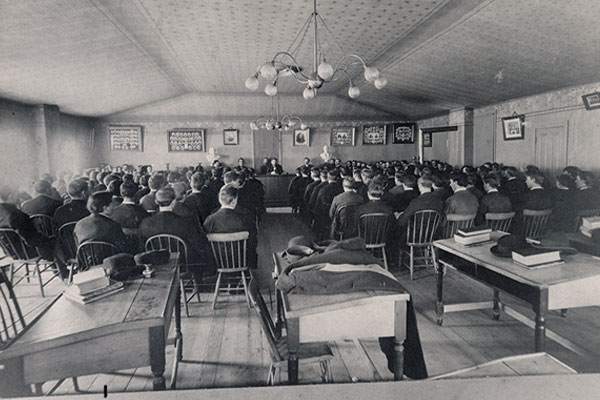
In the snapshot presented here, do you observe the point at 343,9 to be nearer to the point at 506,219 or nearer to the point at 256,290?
the point at 506,219

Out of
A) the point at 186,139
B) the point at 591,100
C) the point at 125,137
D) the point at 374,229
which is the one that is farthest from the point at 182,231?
the point at 125,137

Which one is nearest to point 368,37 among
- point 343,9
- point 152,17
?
point 343,9

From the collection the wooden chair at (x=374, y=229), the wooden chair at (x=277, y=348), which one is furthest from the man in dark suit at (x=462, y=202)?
the wooden chair at (x=277, y=348)

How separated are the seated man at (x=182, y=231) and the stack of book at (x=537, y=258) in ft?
7.27

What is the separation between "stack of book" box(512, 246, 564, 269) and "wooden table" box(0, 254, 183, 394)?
166 centimetres

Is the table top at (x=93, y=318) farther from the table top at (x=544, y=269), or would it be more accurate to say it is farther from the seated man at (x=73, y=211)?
the seated man at (x=73, y=211)

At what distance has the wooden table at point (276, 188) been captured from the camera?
9.30 m

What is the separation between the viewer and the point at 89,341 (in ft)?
4.19

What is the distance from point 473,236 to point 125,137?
11.2 m

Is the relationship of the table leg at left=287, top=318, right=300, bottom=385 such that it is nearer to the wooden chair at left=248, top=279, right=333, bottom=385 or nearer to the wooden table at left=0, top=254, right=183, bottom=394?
the wooden chair at left=248, top=279, right=333, bottom=385

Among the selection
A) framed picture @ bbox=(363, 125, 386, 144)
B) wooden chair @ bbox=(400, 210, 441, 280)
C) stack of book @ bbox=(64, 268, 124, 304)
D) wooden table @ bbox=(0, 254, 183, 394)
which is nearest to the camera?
wooden table @ bbox=(0, 254, 183, 394)

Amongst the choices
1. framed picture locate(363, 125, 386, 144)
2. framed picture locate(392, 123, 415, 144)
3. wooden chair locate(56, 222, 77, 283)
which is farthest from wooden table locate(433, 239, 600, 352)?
framed picture locate(392, 123, 415, 144)

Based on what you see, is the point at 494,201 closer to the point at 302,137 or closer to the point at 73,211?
the point at 73,211

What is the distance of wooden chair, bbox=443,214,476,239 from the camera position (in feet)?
11.8
